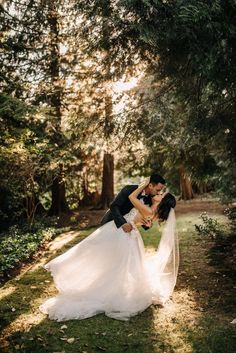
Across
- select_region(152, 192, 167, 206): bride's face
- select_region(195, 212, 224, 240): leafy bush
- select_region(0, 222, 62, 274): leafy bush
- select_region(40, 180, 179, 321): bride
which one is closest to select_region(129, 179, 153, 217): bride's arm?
select_region(40, 180, 179, 321): bride

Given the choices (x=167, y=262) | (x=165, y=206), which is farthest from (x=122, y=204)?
(x=167, y=262)

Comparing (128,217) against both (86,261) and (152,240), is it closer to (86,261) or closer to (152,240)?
(86,261)

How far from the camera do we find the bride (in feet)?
18.6

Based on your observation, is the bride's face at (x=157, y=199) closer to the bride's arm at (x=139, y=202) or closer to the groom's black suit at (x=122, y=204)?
the groom's black suit at (x=122, y=204)

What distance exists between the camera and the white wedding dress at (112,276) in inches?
223

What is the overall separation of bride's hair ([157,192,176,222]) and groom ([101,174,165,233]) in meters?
0.21

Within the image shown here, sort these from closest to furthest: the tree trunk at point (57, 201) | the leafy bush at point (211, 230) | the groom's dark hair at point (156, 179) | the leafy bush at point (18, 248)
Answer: the groom's dark hair at point (156, 179), the leafy bush at point (18, 248), the leafy bush at point (211, 230), the tree trunk at point (57, 201)

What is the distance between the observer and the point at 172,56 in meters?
7.14

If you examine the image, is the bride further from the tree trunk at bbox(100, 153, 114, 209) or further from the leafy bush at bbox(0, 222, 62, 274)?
the tree trunk at bbox(100, 153, 114, 209)

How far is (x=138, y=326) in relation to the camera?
521cm

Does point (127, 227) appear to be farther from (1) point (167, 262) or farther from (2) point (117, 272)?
(1) point (167, 262)

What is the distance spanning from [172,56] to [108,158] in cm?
1232

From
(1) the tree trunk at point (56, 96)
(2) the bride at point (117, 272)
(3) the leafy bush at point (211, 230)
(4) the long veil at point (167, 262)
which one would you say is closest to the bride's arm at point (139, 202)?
(2) the bride at point (117, 272)

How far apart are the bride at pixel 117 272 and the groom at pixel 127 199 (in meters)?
0.13
